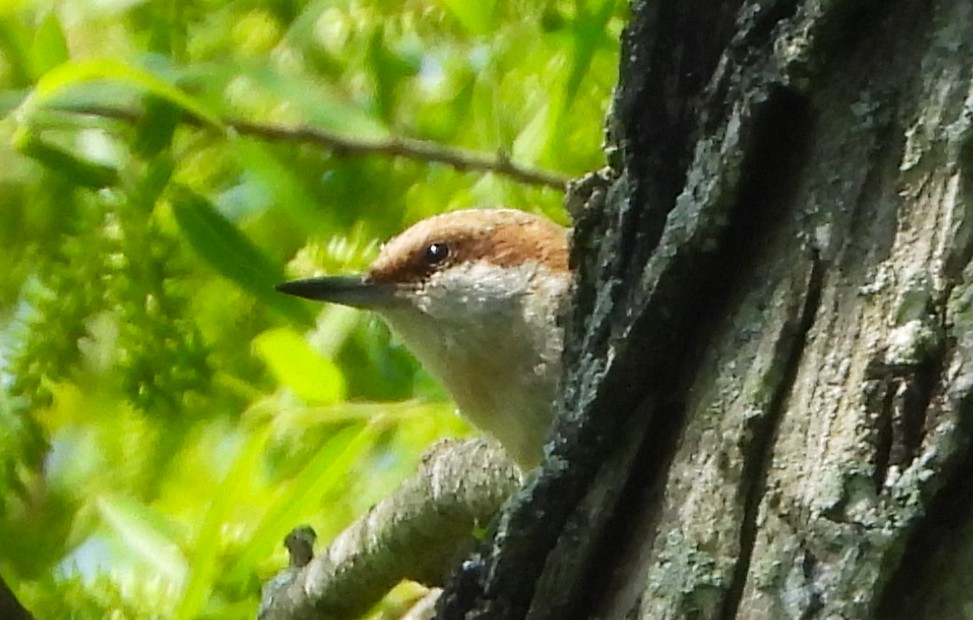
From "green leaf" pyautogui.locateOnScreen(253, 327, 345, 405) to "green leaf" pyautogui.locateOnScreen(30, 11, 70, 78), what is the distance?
0.43 meters

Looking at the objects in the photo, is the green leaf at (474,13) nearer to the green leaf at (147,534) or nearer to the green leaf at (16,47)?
the green leaf at (16,47)

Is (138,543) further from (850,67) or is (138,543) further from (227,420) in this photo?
(850,67)

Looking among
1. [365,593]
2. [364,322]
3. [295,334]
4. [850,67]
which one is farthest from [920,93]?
[364,322]

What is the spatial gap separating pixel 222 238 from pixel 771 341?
2.91 feet

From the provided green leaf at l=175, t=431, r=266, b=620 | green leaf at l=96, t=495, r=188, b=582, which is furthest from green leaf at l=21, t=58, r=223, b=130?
green leaf at l=96, t=495, r=188, b=582

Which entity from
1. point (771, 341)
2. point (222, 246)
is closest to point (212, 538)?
point (222, 246)

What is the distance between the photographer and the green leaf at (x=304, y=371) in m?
1.55

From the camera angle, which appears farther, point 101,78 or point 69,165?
point 69,165

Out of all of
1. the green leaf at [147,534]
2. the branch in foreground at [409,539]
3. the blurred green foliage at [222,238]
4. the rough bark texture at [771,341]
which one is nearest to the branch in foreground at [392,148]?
the blurred green foliage at [222,238]

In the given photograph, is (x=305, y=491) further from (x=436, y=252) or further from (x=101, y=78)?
(x=101, y=78)

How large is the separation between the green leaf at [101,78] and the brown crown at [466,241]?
1.00ft

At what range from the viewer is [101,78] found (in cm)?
141

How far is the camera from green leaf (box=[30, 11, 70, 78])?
156cm

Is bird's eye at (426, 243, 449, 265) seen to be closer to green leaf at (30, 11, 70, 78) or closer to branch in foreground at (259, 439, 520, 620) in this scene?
branch in foreground at (259, 439, 520, 620)
